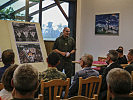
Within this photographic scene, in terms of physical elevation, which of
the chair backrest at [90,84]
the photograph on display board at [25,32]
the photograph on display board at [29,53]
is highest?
the photograph on display board at [25,32]

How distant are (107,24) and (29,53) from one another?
2.96 meters

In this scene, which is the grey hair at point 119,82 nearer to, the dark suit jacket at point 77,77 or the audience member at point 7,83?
the audience member at point 7,83

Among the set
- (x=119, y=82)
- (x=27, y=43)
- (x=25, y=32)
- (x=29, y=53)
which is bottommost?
(x=29, y=53)

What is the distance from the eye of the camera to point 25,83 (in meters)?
1.70

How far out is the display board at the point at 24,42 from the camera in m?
5.41

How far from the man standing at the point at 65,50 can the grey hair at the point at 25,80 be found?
13.2 ft

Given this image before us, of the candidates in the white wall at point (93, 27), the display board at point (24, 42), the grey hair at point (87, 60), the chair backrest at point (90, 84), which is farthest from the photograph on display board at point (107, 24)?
the chair backrest at point (90, 84)

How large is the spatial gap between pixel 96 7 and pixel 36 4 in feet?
6.63

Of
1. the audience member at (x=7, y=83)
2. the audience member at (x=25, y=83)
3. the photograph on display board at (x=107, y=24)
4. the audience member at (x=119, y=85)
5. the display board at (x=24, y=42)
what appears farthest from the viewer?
the photograph on display board at (x=107, y=24)

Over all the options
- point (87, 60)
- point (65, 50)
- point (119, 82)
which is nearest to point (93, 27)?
point (65, 50)

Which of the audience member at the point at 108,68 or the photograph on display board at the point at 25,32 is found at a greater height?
the photograph on display board at the point at 25,32

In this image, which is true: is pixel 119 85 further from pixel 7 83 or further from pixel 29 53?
pixel 29 53

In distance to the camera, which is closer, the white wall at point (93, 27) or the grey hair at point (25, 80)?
the grey hair at point (25, 80)

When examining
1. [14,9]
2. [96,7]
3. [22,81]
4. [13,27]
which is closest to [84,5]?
[96,7]
